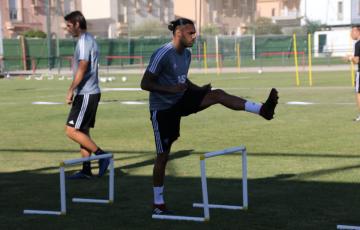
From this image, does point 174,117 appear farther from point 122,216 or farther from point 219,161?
point 219,161

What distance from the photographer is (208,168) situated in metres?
9.76

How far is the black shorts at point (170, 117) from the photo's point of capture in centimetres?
693

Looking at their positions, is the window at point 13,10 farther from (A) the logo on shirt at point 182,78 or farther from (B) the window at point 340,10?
(A) the logo on shirt at point 182,78

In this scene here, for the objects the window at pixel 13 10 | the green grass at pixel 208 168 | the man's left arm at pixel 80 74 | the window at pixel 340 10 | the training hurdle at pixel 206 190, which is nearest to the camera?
the training hurdle at pixel 206 190

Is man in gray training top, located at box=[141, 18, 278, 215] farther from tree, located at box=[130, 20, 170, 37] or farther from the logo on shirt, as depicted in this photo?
tree, located at box=[130, 20, 170, 37]

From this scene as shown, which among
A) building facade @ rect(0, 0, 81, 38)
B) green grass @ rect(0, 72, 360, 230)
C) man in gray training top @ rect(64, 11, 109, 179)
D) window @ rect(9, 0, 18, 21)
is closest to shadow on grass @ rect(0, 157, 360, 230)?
green grass @ rect(0, 72, 360, 230)

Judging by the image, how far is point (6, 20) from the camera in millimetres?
74625

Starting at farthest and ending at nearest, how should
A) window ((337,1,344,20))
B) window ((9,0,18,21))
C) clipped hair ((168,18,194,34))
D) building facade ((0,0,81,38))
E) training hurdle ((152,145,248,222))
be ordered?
window ((337,1,344,20))
window ((9,0,18,21))
building facade ((0,0,81,38))
clipped hair ((168,18,194,34))
training hurdle ((152,145,248,222))

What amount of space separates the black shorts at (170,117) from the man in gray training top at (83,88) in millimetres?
2226

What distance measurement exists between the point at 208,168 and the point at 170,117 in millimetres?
2897

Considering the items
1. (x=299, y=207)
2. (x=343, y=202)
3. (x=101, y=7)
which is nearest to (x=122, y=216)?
(x=299, y=207)

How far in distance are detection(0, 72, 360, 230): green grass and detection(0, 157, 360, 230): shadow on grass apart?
11 millimetres

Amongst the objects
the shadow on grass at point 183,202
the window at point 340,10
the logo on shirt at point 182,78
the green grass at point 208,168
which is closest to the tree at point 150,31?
the window at point 340,10

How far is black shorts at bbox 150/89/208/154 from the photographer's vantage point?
6.93m
